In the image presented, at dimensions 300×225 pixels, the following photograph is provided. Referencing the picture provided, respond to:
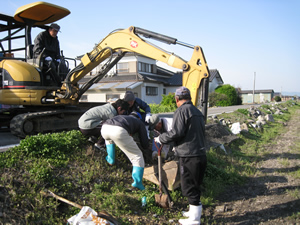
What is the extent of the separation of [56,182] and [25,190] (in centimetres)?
49

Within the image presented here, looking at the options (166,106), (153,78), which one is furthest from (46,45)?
(153,78)

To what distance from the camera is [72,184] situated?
14.0ft

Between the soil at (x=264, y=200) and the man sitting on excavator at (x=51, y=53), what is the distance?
587cm

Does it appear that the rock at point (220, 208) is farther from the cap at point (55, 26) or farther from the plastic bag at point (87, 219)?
the cap at point (55, 26)

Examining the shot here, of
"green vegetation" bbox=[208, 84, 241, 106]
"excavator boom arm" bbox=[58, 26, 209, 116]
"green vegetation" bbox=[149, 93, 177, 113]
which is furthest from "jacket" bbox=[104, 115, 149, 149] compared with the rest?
"green vegetation" bbox=[208, 84, 241, 106]

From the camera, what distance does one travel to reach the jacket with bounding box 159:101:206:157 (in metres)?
3.92

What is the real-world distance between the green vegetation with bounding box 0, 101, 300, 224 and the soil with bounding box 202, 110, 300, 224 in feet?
0.74

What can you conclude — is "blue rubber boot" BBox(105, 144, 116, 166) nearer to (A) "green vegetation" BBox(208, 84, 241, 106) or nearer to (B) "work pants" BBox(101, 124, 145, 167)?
(B) "work pants" BBox(101, 124, 145, 167)

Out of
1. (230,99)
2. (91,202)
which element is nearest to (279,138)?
(91,202)

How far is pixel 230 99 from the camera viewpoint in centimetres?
3844

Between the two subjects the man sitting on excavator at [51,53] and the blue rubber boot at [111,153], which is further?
the man sitting on excavator at [51,53]

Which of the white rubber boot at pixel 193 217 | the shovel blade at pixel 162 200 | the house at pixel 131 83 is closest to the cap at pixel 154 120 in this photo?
the shovel blade at pixel 162 200

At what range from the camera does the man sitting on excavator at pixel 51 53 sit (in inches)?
302

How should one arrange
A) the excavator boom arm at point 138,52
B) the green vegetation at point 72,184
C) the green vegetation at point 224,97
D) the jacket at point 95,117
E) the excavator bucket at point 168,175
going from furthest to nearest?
the green vegetation at point 224,97, the excavator boom arm at point 138,52, the jacket at point 95,117, the excavator bucket at point 168,175, the green vegetation at point 72,184
